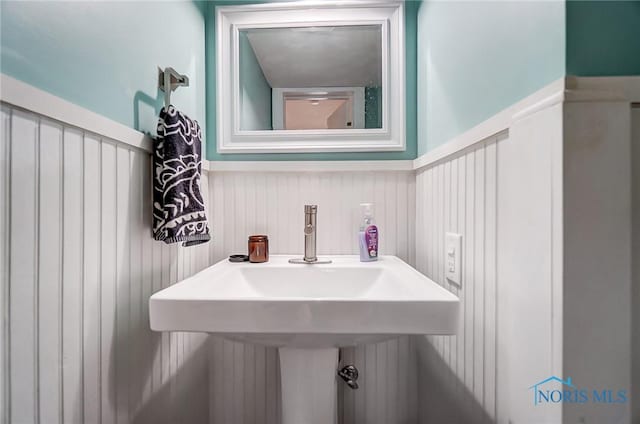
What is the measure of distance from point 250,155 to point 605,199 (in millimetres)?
1022

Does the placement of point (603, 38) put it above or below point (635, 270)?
above

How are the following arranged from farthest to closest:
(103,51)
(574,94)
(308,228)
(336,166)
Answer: (336,166) < (308,228) < (103,51) < (574,94)

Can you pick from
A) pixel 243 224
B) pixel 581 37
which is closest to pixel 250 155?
pixel 243 224

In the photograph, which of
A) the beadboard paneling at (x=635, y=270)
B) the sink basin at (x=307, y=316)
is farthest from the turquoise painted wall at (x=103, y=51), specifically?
the beadboard paneling at (x=635, y=270)

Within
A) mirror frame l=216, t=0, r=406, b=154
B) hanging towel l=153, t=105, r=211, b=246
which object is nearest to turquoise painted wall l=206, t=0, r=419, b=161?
mirror frame l=216, t=0, r=406, b=154

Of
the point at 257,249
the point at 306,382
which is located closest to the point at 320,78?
the point at 257,249

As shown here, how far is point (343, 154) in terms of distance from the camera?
119 centimetres

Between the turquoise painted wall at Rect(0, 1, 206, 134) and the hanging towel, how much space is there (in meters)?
0.07

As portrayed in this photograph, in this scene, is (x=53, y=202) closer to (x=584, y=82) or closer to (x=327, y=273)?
(x=327, y=273)

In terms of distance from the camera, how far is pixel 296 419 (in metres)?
0.77

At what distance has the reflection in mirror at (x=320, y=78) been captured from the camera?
120 centimetres

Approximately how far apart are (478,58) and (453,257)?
492mm

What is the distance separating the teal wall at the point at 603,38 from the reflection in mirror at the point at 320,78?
75 centimetres

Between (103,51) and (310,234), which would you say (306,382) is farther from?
(103,51)
